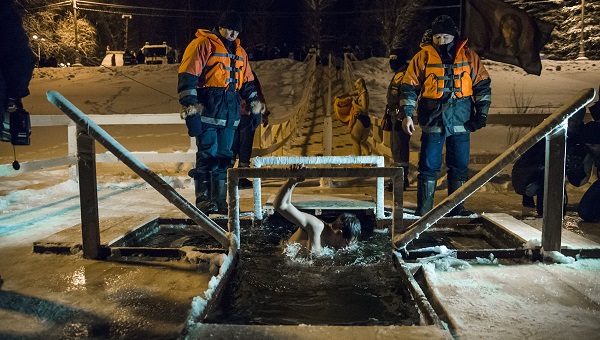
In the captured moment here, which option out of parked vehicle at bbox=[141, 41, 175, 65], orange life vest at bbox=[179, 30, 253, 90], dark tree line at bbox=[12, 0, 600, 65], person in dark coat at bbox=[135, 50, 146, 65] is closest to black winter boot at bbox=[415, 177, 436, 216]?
orange life vest at bbox=[179, 30, 253, 90]

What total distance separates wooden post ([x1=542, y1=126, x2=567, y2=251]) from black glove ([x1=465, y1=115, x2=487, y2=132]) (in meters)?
1.80

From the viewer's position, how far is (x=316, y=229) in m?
4.41

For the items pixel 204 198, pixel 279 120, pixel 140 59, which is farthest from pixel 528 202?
pixel 140 59

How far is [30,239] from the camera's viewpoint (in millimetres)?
4426

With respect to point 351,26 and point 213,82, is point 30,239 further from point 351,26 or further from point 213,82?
point 351,26

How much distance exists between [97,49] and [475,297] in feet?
150

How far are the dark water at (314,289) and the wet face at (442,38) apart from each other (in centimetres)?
213

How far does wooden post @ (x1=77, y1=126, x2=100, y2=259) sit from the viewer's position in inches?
141

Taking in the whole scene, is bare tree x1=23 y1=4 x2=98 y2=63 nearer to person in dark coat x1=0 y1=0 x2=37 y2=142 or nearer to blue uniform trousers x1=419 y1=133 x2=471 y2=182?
person in dark coat x1=0 y1=0 x2=37 y2=142

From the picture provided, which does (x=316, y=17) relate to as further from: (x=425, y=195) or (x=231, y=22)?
(x=425, y=195)

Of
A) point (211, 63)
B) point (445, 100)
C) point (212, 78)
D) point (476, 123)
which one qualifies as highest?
point (211, 63)

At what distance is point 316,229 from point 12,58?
269 centimetres

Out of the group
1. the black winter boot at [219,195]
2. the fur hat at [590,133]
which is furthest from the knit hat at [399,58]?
the black winter boot at [219,195]

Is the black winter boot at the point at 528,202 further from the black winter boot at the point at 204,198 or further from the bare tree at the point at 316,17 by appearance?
the bare tree at the point at 316,17
